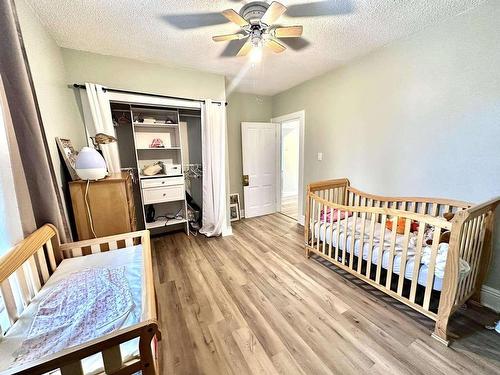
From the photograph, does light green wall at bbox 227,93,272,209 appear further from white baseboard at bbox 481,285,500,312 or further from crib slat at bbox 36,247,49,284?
white baseboard at bbox 481,285,500,312

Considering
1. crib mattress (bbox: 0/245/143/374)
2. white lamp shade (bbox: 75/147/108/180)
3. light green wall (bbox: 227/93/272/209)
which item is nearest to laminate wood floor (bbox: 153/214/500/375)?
crib mattress (bbox: 0/245/143/374)

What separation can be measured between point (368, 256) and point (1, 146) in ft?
8.64

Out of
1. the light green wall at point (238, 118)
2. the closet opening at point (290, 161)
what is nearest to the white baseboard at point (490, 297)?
the light green wall at point (238, 118)

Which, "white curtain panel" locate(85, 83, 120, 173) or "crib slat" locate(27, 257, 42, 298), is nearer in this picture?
"crib slat" locate(27, 257, 42, 298)

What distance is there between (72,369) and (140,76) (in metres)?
2.87

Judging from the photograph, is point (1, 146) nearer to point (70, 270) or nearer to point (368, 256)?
point (70, 270)

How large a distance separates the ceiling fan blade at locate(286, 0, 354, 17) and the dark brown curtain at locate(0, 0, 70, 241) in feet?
5.85

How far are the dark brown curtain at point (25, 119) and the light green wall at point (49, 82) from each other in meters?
0.40

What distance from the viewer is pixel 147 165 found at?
10.3ft

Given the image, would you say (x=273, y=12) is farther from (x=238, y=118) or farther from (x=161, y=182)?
(x=238, y=118)

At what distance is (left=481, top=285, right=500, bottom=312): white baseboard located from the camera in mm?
1689

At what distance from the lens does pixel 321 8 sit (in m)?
1.64

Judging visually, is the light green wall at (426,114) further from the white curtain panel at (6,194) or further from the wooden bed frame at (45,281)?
the white curtain panel at (6,194)

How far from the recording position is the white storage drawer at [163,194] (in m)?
2.90
